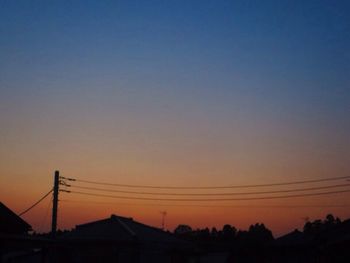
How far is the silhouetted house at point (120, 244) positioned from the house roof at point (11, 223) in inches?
528

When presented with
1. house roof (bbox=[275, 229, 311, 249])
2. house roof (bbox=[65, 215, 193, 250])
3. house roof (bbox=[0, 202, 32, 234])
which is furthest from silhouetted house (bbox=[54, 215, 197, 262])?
house roof (bbox=[0, 202, 32, 234])

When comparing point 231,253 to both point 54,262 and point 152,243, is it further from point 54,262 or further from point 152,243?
point 54,262

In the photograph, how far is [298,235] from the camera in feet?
189

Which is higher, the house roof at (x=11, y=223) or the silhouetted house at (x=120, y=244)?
the silhouetted house at (x=120, y=244)

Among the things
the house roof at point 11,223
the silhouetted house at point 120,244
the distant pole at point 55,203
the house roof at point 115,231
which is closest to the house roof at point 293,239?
the silhouetted house at point 120,244

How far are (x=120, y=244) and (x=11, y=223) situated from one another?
17464 millimetres

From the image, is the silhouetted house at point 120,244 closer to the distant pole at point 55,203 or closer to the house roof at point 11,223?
the distant pole at point 55,203

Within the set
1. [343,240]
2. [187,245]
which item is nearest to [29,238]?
[343,240]

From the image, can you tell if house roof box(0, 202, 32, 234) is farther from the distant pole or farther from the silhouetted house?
the distant pole

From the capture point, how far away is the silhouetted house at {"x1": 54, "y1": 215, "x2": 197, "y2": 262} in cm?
3828

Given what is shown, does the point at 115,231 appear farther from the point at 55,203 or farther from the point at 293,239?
the point at 293,239

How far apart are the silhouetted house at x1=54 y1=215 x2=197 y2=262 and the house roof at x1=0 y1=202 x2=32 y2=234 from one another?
13417mm

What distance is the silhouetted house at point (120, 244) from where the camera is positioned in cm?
3828

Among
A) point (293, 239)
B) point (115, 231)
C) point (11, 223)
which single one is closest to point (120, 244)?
point (115, 231)
